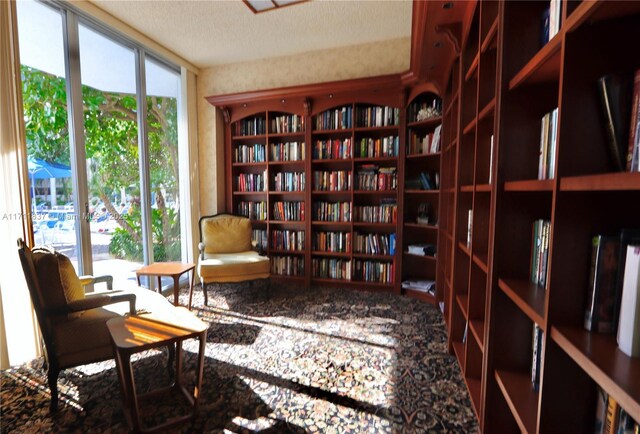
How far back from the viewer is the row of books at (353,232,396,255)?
340 cm

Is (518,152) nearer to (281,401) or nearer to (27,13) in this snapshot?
(281,401)

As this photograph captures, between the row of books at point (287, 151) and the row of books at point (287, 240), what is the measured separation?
936 mm

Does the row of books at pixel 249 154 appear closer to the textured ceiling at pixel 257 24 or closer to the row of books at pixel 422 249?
the textured ceiling at pixel 257 24

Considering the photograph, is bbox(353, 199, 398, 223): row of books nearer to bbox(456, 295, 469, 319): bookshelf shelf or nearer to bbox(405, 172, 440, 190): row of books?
bbox(405, 172, 440, 190): row of books

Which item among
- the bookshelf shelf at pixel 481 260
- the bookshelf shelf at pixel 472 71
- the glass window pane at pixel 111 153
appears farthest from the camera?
the glass window pane at pixel 111 153

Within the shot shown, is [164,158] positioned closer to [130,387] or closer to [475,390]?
[130,387]

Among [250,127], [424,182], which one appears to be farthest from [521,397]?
[250,127]

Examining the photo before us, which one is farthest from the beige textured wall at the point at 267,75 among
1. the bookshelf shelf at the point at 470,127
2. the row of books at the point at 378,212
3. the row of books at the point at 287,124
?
the bookshelf shelf at the point at 470,127

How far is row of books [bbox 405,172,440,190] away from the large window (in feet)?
9.52

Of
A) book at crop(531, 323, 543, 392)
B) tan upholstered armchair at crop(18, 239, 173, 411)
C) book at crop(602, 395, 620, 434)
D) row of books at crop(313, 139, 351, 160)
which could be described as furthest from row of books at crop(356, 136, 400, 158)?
book at crop(602, 395, 620, 434)

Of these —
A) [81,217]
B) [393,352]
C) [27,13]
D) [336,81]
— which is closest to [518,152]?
[393,352]

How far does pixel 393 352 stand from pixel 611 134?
6.21ft

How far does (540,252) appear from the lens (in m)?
1.11

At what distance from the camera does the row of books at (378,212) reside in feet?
11.1
